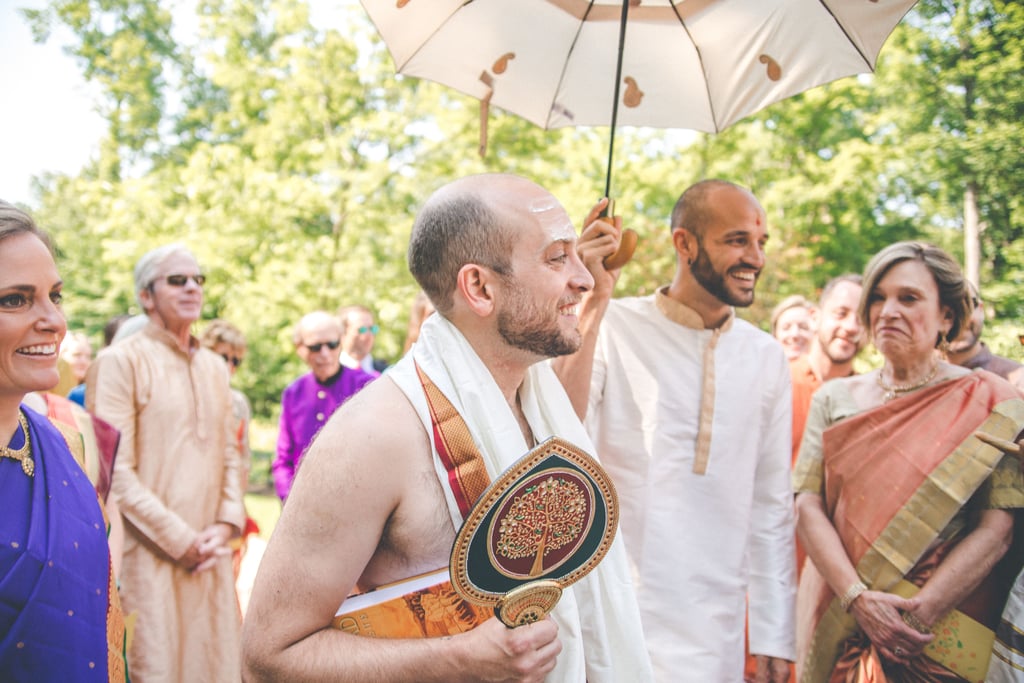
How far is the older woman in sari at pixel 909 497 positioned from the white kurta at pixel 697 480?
0.24 meters

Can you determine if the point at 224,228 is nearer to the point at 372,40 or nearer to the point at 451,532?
the point at 372,40

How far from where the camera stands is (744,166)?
41.5 ft

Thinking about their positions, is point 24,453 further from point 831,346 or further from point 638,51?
point 831,346

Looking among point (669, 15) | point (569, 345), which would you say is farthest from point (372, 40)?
point (569, 345)

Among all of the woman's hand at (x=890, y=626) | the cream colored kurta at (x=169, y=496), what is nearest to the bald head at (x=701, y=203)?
the woman's hand at (x=890, y=626)

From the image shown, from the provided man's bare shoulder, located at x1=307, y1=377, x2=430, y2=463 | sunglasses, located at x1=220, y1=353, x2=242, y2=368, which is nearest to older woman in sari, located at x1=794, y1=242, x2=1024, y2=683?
man's bare shoulder, located at x1=307, y1=377, x2=430, y2=463

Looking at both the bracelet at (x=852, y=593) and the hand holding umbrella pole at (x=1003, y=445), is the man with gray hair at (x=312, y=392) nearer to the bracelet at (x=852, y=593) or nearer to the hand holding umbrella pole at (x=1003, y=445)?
the bracelet at (x=852, y=593)

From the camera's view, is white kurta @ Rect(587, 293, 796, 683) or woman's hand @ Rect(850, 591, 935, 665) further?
white kurta @ Rect(587, 293, 796, 683)

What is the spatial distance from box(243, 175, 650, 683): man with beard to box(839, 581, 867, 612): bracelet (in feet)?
4.33

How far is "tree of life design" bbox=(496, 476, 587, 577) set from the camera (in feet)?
4.64

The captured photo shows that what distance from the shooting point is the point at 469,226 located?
190 cm

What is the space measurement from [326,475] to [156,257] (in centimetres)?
320

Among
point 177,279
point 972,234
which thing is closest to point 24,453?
point 177,279

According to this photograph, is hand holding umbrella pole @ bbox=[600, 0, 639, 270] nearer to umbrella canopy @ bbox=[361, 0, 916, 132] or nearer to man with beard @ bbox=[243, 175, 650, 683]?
umbrella canopy @ bbox=[361, 0, 916, 132]
